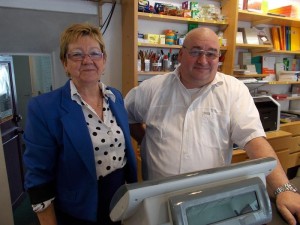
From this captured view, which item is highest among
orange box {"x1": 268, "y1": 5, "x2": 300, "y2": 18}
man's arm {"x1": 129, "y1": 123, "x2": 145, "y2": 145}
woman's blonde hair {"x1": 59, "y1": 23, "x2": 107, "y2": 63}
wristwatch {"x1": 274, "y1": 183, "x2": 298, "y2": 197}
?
orange box {"x1": 268, "y1": 5, "x2": 300, "y2": 18}

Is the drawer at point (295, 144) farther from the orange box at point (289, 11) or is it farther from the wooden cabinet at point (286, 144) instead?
the orange box at point (289, 11)

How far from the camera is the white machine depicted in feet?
1.57

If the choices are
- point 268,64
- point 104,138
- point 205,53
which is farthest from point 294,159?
point 104,138

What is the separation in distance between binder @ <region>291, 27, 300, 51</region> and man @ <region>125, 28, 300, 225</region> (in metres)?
2.74

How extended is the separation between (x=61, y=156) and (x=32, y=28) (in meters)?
2.34

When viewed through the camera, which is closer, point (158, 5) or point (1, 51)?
point (158, 5)

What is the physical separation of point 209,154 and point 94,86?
0.66m

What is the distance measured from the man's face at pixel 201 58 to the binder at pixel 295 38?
9.14 feet

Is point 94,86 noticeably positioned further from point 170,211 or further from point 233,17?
point 233,17

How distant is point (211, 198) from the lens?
0.50 metres

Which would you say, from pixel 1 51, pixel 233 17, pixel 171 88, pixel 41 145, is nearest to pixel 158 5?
pixel 233 17

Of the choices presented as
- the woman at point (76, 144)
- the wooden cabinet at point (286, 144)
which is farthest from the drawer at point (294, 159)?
the woman at point (76, 144)

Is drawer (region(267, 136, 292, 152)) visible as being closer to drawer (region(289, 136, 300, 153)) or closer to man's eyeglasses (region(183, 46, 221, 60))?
drawer (region(289, 136, 300, 153))

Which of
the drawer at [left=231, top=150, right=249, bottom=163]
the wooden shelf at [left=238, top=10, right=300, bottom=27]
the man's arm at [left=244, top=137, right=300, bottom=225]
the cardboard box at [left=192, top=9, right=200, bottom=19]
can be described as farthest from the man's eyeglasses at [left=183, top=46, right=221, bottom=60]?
the wooden shelf at [left=238, top=10, right=300, bottom=27]
